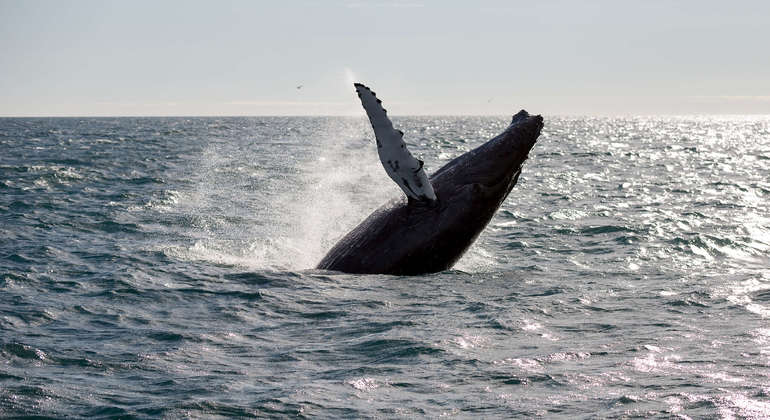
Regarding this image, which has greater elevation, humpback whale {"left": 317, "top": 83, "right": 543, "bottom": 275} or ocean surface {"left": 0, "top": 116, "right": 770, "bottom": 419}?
humpback whale {"left": 317, "top": 83, "right": 543, "bottom": 275}

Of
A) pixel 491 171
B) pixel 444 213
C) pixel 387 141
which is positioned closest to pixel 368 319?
pixel 387 141

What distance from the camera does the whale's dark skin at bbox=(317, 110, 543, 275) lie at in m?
10.2

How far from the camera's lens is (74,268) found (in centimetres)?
1185

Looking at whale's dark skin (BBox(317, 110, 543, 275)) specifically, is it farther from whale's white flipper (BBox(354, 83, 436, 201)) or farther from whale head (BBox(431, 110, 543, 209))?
whale's white flipper (BBox(354, 83, 436, 201))

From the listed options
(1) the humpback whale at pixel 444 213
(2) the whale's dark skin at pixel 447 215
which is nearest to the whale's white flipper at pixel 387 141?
(1) the humpback whale at pixel 444 213

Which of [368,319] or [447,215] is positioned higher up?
[447,215]

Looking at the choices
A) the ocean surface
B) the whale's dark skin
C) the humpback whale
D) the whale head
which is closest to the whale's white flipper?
the humpback whale

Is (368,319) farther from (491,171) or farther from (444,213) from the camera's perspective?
(491,171)

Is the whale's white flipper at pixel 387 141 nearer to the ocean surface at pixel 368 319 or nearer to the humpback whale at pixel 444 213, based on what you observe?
the humpback whale at pixel 444 213

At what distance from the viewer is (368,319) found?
340 inches

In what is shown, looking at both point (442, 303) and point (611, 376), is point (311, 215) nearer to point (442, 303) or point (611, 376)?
point (442, 303)

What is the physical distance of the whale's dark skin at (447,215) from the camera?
10195mm

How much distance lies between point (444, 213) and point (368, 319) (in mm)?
2045

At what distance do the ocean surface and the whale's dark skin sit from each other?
311mm
